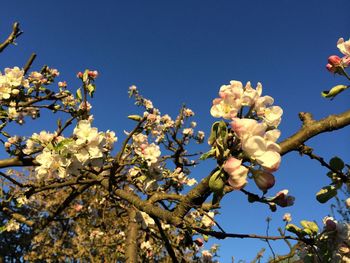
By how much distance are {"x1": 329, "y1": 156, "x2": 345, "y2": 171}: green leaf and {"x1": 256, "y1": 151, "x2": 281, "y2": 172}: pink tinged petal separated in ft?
2.25

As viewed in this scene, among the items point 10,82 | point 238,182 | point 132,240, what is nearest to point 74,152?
point 238,182

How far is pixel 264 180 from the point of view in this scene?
1485mm

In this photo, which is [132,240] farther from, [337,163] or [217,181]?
[217,181]

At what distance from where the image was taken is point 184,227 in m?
1.95

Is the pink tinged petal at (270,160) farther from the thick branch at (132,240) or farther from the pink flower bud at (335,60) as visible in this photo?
the thick branch at (132,240)

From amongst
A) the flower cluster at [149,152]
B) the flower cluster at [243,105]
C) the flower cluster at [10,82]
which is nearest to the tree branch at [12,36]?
the flower cluster at [10,82]

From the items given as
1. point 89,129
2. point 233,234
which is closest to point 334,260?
point 233,234

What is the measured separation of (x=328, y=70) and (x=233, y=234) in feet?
3.04

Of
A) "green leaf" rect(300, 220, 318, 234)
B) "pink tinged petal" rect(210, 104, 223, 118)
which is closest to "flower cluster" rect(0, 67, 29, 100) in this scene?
"pink tinged petal" rect(210, 104, 223, 118)

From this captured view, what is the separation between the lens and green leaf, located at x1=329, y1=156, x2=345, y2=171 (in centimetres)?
200

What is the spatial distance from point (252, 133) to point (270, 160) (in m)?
0.12

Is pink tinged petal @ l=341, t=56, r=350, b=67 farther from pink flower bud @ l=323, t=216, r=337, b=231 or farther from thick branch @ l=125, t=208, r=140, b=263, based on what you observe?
thick branch @ l=125, t=208, r=140, b=263

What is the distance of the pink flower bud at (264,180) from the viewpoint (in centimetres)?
148

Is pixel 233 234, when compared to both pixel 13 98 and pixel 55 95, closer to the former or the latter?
pixel 13 98
